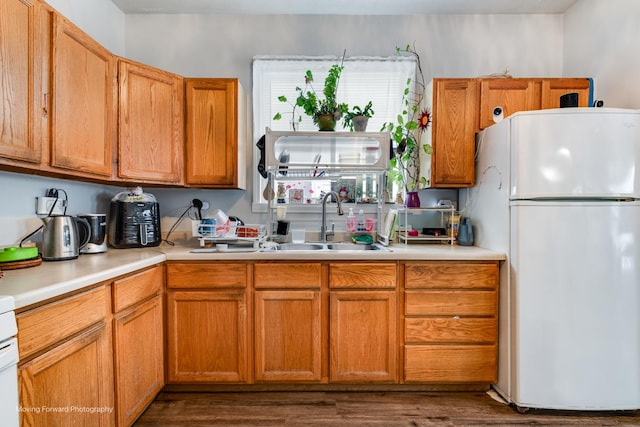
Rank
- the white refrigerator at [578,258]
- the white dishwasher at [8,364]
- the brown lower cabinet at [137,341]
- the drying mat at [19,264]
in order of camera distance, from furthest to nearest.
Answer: the white refrigerator at [578,258] < the brown lower cabinet at [137,341] < the drying mat at [19,264] < the white dishwasher at [8,364]

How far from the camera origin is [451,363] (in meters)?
1.94

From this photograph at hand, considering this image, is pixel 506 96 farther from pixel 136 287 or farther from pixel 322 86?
pixel 136 287

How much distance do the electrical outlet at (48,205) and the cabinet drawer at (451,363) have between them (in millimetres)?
2187

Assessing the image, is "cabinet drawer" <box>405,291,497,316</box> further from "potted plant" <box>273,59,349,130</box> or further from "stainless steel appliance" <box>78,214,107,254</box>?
"stainless steel appliance" <box>78,214,107,254</box>

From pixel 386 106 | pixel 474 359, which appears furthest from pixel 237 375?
pixel 386 106

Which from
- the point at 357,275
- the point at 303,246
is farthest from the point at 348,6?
the point at 357,275

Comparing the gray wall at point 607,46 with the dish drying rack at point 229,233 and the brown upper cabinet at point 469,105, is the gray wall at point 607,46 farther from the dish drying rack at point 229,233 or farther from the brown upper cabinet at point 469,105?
the dish drying rack at point 229,233

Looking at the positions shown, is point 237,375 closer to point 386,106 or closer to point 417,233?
point 417,233

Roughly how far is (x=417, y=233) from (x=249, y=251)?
1.21 meters

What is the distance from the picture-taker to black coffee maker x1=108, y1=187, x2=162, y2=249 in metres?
2.15

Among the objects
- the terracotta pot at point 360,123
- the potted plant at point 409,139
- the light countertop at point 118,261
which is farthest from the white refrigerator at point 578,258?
the terracotta pot at point 360,123

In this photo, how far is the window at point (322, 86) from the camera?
259 centimetres

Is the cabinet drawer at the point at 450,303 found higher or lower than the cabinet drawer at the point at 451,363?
higher

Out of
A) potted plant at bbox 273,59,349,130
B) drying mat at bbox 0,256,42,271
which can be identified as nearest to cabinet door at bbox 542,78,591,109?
potted plant at bbox 273,59,349,130
